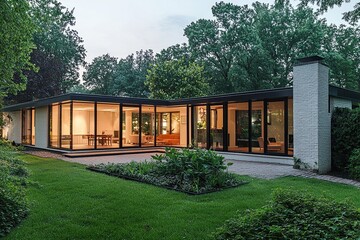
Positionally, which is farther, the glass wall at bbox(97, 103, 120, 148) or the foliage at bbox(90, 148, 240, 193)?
the glass wall at bbox(97, 103, 120, 148)

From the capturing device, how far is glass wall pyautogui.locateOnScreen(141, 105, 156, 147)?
17547mm

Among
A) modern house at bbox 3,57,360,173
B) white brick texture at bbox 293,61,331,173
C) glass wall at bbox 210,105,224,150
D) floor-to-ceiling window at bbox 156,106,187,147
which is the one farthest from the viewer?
floor-to-ceiling window at bbox 156,106,187,147

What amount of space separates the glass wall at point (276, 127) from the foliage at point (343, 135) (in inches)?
75.6

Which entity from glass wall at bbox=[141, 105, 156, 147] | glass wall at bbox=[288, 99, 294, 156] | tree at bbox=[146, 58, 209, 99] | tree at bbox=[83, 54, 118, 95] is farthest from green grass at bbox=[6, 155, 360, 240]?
tree at bbox=[83, 54, 118, 95]

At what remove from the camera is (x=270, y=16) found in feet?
94.7

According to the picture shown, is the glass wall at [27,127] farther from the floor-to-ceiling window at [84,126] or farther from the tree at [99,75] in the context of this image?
the tree at [99,75]

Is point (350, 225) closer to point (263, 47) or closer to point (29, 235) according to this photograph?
point (29, 235)

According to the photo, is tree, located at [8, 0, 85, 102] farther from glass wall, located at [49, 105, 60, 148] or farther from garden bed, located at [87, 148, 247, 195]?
garden bed, located at [87, 148, 247, 195]

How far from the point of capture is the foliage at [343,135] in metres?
9.64

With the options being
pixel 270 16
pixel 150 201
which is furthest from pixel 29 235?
pixel 270 16

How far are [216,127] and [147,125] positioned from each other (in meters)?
4.65

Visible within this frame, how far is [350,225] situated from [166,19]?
27050mm

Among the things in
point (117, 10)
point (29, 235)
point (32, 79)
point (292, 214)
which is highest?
point (117, 10)

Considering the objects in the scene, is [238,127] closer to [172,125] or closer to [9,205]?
[172,125]
